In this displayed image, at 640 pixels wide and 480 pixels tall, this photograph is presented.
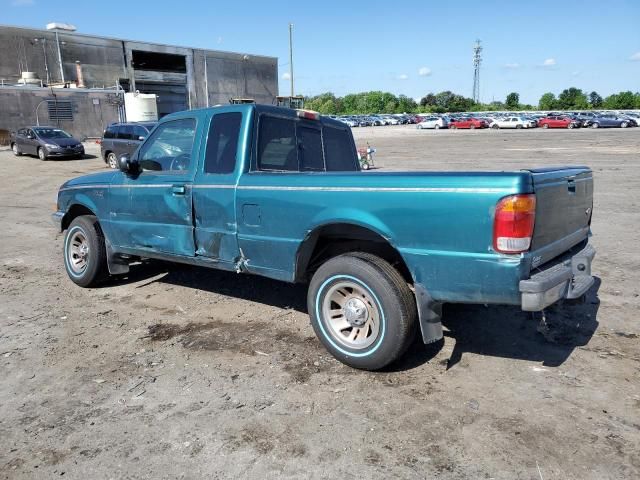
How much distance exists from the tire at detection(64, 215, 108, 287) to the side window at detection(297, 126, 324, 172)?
8.52 feet

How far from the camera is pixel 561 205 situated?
11.6ft

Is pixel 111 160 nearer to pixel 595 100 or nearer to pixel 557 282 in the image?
pixel 557 282

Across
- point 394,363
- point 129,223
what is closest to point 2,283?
point 129,223

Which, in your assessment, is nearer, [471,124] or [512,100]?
[471,124]

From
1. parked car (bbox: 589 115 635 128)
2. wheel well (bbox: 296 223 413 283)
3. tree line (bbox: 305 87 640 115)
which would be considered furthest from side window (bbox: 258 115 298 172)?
tree line (bbox: 305 87 640 115)

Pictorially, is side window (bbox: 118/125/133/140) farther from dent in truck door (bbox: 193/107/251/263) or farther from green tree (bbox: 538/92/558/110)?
green tree (bbox: 538/92/558/110)

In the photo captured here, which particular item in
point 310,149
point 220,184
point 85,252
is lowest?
point 85,252

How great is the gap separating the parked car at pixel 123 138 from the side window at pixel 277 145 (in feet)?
50.3

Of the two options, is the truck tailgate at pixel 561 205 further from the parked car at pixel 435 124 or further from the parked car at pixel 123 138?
the parked car at pixel 435 124

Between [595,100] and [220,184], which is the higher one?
[595,100]

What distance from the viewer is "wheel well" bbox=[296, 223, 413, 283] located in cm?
386

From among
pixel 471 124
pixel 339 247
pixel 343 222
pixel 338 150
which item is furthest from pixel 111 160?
pixel 471 124

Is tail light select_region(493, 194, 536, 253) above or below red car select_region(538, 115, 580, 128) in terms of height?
below

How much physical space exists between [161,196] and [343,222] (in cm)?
208
